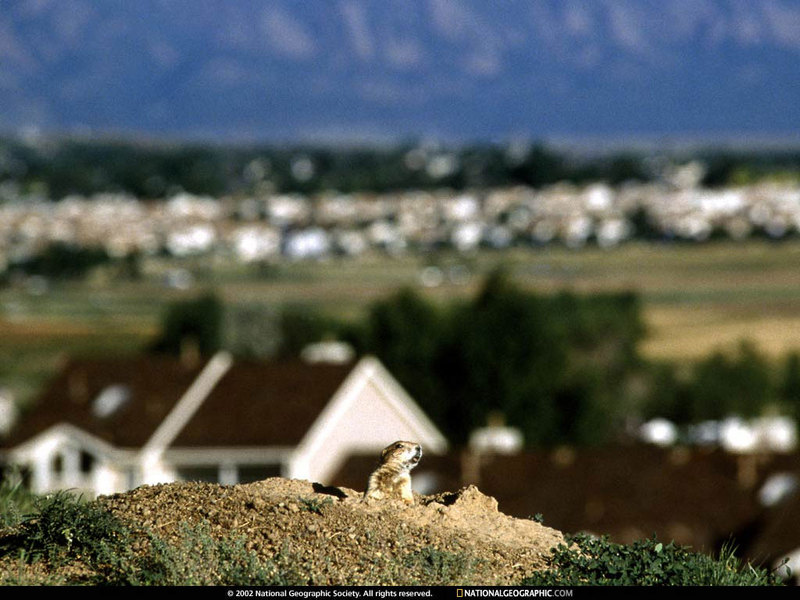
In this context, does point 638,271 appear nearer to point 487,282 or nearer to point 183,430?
point 487,282

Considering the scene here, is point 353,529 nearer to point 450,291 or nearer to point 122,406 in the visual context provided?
point 122,406

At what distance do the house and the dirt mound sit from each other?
86.5 ft

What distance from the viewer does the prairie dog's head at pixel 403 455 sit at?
8773 mm

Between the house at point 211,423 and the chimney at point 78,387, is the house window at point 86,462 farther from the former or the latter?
the chimney at point 78,387

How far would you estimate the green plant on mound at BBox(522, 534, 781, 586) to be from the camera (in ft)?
25.6

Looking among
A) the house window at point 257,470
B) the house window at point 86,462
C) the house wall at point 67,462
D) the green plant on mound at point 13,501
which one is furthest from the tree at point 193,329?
the green plant on mound at point 13,501

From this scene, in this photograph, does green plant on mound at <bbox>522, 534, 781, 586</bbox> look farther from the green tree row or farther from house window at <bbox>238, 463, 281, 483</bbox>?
the green tree row

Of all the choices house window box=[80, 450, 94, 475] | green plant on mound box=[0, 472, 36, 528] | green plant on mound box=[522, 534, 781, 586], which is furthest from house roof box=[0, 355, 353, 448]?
green plant on mound box=[522, 534, 781, 586]

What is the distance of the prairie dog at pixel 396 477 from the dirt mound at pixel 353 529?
8cm

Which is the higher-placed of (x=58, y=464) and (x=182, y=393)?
(x=182, y=393)

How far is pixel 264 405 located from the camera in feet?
133

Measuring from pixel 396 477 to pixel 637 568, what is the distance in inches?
58.4

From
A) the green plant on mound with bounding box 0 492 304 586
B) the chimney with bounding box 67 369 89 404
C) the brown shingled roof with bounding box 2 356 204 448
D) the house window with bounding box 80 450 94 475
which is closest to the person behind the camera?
the green plant on mound with bounding box 0 492 304 586

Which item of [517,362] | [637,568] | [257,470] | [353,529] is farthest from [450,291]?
[637,568]
